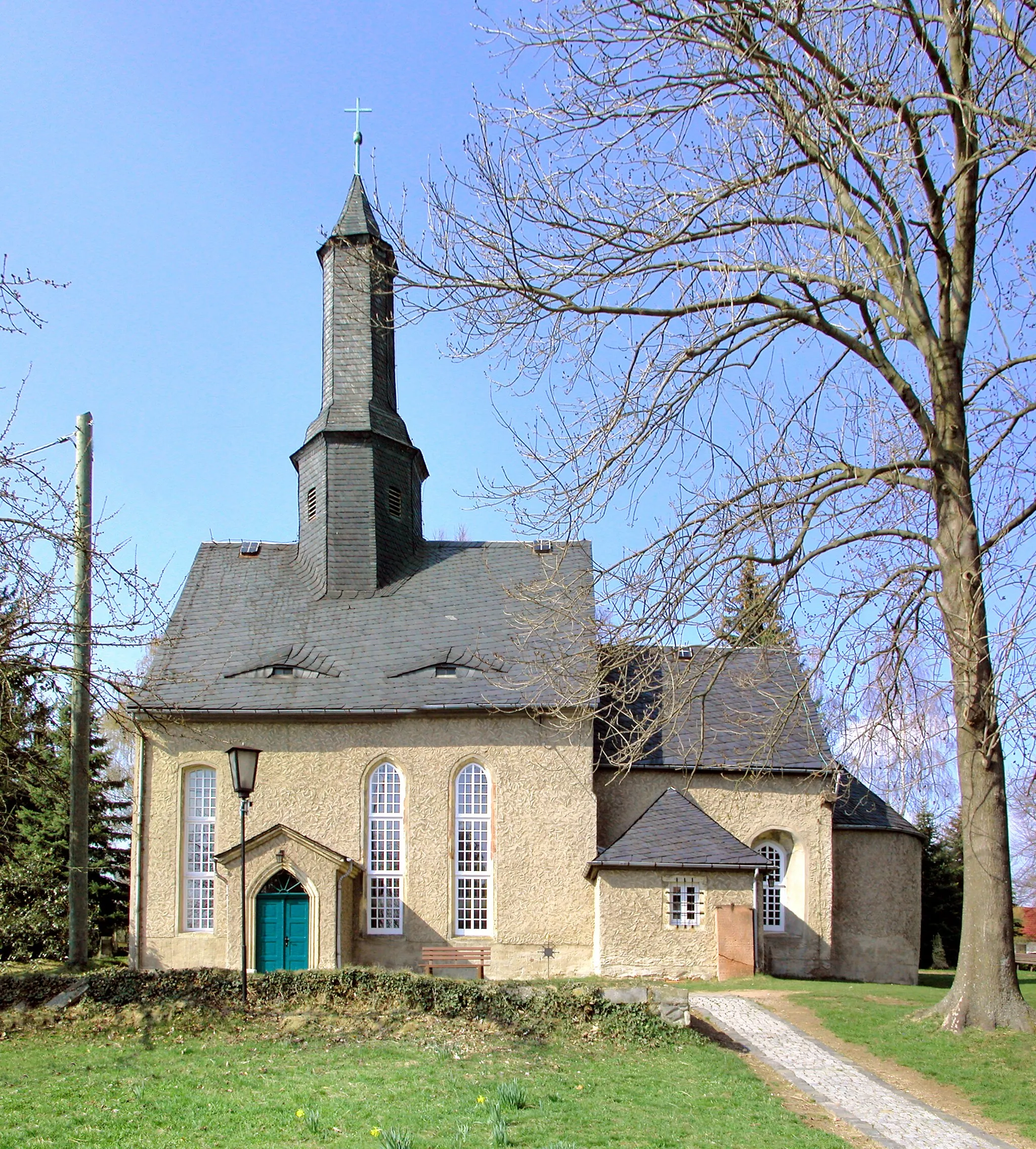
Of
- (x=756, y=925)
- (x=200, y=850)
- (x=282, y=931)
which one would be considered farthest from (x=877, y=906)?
(x=200, y=850)

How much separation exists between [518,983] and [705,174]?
931cm

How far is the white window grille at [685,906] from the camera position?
2147 centimetres

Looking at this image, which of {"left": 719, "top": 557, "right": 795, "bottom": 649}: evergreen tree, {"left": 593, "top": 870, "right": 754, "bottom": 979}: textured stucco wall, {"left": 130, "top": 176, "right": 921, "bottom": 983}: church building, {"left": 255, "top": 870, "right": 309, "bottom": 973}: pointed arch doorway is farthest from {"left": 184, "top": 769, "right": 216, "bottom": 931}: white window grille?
{"left": 719, "top": 557, "right": 795, "bottom": 649}: evergreen tree

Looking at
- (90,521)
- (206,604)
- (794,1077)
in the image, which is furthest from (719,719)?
(90,521)

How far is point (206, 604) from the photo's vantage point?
26500 millimetres

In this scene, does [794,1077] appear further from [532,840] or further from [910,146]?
[532,840]

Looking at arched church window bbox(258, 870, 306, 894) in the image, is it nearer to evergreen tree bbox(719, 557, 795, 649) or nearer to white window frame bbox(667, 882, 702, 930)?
white window frame bbox(667, 882, 702, 930)

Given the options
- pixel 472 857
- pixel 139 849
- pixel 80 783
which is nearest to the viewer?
pixel 80 783

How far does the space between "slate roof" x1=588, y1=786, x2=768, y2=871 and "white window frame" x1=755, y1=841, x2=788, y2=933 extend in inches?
61.0

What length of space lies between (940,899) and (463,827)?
21000 mm

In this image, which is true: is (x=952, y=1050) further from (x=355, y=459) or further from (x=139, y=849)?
(x=355, y=459)

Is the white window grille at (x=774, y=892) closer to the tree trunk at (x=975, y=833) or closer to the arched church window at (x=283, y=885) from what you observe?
the arched church window at (x=283, y=885)

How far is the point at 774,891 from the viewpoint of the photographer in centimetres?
2428

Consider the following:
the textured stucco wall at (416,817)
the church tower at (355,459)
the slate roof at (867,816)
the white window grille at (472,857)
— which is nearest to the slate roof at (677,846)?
the textured stucco wall at (416,817)
